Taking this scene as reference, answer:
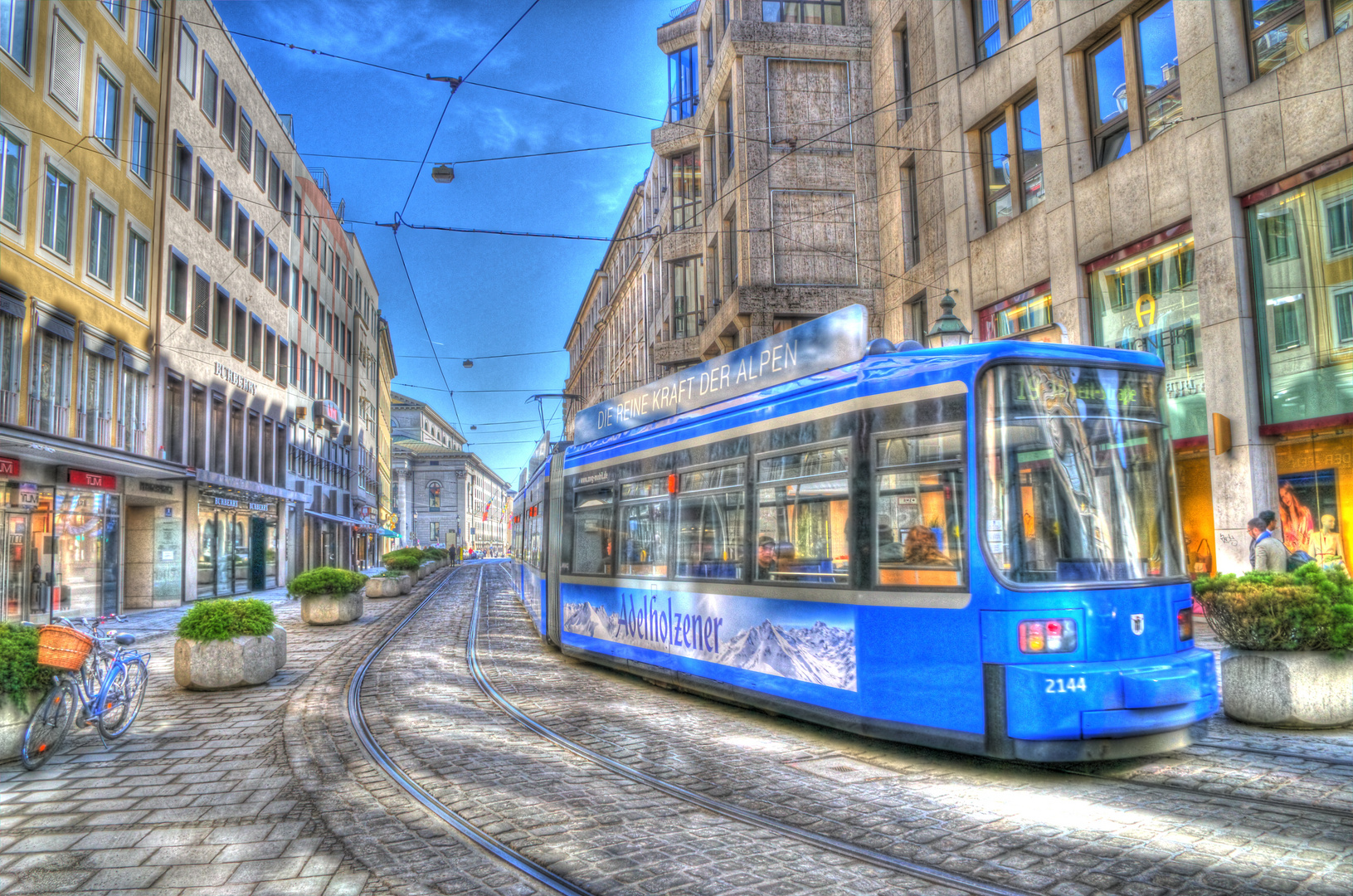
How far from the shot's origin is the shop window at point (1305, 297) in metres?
11.7

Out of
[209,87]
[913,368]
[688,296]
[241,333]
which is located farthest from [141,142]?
[913,368]

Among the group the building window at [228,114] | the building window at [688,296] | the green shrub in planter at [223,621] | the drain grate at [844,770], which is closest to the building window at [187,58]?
the building window at [228,114]

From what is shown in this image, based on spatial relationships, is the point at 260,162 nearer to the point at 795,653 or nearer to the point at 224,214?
the point at 224,214

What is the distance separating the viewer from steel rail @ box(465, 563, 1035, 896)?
4.12 m

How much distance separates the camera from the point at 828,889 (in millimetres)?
4086

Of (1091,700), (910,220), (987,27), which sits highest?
(987,27)

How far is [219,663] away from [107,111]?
55.9ft

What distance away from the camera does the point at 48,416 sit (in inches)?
745

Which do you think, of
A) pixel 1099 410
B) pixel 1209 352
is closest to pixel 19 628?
pixel 1099 410

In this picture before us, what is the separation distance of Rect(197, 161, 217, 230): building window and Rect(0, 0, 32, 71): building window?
9.04m

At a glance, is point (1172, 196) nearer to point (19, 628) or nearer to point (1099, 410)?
point (1099, 410)

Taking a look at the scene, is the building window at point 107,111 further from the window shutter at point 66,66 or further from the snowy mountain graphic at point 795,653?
the snowy mountain graphic at point 795,653

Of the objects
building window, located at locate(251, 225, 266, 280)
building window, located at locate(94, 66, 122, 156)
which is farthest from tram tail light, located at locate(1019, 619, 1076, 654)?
building window, located at locate(251, 225, 266, 280)

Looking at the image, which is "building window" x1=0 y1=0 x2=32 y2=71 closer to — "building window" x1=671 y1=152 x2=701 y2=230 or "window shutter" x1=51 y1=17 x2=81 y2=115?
"window shutter" x1=51 y1=17 x2=81 y2=115
